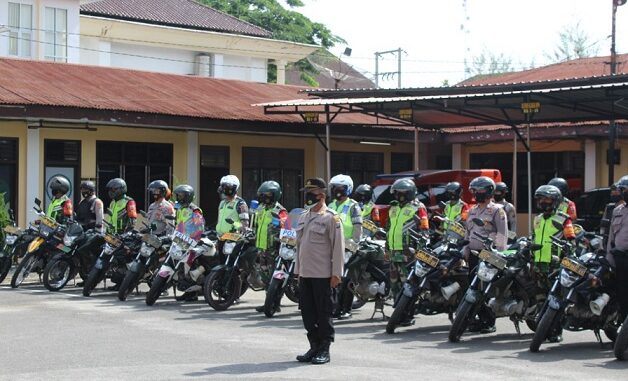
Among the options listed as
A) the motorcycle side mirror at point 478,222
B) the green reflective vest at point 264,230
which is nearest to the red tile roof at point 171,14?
the green reflective vest at point 264,230

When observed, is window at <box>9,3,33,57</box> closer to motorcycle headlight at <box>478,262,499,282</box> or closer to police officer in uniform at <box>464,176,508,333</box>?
police officer in uniform at <box>464,176,508,333</box>

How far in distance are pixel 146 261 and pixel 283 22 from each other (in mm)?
41759

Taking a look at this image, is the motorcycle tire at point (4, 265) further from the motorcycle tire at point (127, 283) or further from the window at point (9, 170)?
the window at point (9, 170)

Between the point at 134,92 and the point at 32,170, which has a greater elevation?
the point at 134,92

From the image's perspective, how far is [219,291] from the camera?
16.3 m

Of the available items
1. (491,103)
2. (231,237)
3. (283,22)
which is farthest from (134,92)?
(283,22)

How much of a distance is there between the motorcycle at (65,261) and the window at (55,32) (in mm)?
20502

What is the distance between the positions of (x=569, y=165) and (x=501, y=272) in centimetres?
2093

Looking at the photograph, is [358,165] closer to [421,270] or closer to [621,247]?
[421,270]

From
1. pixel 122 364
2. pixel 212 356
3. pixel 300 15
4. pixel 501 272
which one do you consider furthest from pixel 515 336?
pixel 300 15

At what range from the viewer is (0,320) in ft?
47.7

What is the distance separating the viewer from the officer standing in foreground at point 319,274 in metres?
11.1

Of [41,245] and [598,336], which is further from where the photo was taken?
[41,245]

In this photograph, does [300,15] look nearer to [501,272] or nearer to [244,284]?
[244,284]
